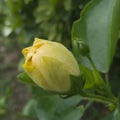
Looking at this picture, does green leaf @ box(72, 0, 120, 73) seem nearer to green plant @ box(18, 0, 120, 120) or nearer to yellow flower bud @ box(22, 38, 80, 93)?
green plant @ box(18, 0, 120, 120)

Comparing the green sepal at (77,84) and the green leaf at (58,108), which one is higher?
the green sepal at (77,84)

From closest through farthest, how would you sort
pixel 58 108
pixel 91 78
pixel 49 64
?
pixel 49 64 → pixel 91 78 → pixel 58 108

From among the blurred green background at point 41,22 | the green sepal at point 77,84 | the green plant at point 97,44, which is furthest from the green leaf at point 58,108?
the blurred green background at point 41,22

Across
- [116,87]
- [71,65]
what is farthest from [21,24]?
[71,65]

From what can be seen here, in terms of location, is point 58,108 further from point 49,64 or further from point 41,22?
point 41,22

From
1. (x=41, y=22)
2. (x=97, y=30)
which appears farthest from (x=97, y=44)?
(x=41, y=22)

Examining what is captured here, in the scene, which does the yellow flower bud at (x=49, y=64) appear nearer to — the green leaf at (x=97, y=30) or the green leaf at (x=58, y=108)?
the green leaf at (x=97, y=30)

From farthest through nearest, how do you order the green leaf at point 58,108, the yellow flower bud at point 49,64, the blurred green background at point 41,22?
the blurred green background at point 41,22 → the green leaf at point 58,108 → the yellow flower bud at point 49,64
